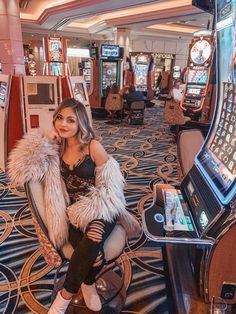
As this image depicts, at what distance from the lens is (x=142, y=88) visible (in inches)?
376

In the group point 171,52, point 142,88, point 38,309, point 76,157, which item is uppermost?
point 171,52

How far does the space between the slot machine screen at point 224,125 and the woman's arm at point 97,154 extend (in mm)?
525

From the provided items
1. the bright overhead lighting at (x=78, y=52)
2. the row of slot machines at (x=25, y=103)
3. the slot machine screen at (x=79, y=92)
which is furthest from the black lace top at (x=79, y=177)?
the bright overhead lighting at (x=78, y=52)

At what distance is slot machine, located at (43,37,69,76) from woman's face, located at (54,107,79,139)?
6320 millimetres

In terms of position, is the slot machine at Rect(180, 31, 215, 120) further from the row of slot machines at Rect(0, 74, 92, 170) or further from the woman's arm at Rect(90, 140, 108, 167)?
the woman's arm at Rect(90, 140, 108, 167)

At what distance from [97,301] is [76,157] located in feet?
2.60

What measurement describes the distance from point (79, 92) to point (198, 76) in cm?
282

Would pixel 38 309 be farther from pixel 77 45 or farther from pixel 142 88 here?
pixel 77 45

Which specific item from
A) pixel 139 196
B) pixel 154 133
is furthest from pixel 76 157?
pixel 154 133

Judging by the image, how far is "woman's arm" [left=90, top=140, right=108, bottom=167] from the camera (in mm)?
1536

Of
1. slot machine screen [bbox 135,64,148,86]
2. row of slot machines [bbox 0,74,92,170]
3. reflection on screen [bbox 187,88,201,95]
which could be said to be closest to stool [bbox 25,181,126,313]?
row of slot machines [bbox 0,74,92,170]

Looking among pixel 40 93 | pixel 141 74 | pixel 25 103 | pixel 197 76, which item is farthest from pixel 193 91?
pixel 141 74

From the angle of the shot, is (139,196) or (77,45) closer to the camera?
(139,196)

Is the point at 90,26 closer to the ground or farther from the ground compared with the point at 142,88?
farther from the ground
